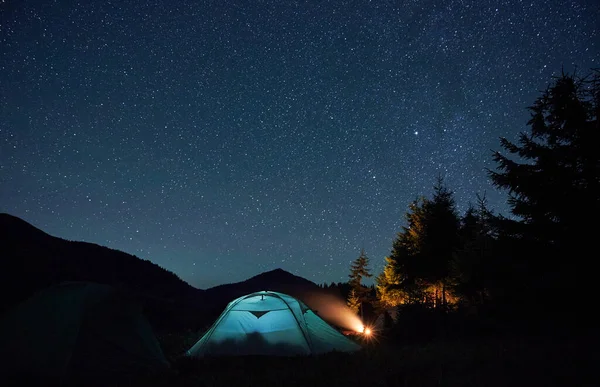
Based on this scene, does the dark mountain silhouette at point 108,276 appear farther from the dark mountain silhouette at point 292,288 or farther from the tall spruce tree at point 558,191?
the tall spruce tree at point 558,191

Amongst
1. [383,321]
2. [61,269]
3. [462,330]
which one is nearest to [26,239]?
[61,269]

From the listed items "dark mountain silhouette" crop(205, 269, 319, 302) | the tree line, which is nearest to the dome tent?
the tree line

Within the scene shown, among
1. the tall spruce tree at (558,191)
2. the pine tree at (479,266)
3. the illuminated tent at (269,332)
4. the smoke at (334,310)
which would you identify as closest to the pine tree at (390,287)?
the smoke at (334,310)

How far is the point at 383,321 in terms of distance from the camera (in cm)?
2269

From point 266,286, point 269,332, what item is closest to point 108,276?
point 266,286

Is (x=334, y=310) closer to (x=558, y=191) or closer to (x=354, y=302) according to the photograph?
(x=354, y=302)

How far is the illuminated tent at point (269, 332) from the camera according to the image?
32.8 ft

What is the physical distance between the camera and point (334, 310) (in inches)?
1049

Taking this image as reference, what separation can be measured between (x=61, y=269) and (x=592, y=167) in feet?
168

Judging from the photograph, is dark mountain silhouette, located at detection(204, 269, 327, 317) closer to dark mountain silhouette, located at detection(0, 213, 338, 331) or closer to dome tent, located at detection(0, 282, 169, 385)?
dark mountain silhouette, located at detection(0, 213, 338, 331)

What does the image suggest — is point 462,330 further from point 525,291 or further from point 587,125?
point 587,125

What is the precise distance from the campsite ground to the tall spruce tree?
13.1ft

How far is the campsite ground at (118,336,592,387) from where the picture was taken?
20.1 feet

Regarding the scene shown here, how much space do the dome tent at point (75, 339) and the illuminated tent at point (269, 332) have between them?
215 centimetres
